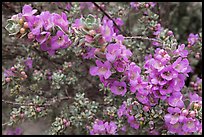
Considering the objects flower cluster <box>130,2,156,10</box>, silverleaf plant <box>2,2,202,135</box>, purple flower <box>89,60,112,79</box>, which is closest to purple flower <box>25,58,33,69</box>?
silverleaf plant <box>2,2,202,135</box>

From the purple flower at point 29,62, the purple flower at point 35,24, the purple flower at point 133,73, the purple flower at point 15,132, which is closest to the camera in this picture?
the purple flower at point 35,24

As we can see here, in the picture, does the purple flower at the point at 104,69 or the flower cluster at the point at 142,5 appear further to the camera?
the flower cluster at the point at 142,5

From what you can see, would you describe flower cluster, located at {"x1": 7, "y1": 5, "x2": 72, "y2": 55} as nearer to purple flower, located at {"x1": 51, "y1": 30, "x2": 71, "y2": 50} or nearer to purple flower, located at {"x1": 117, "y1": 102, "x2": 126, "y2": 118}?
purple flower, located at {"x1": 51, "y1": 30, "x2": 71, "y2": 50}

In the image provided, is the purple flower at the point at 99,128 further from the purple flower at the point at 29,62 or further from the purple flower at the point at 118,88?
the purple flower at the point at 29,62

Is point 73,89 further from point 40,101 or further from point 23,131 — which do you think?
point 23,131

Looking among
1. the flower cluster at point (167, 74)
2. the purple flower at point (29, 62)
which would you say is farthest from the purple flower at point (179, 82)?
the purple flower at point (29, 62)

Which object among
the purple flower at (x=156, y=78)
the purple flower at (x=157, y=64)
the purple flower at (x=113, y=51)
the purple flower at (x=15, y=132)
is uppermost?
the purple flower at (x=113, y=51)

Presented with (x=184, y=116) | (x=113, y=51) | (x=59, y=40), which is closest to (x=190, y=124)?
(x=184, y=116)
